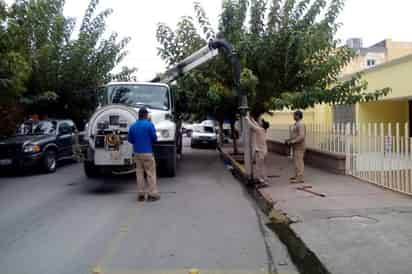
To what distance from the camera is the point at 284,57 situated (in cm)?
1236

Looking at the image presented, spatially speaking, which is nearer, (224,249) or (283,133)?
(224,249)

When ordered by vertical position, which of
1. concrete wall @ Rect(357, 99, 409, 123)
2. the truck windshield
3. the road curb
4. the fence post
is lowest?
the road curb

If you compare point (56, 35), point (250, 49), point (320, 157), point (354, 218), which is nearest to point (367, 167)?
point (320, 157)

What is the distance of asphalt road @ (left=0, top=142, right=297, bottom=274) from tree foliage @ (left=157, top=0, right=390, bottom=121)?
3.79m

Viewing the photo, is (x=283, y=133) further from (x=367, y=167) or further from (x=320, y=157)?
(x=367, y=167)

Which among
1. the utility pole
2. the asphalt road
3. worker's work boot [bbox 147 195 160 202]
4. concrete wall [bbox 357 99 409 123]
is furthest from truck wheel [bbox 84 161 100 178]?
concrete wall [bbox 357 99 409 123]

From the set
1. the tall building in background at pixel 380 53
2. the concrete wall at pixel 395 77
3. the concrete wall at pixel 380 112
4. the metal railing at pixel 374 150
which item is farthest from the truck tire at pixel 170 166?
the tall building in background at pixel 380 53

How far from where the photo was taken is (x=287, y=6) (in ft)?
41.3

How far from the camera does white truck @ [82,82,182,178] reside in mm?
9898

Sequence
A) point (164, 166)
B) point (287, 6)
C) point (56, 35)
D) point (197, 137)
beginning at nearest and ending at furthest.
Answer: point (164, 166) → point (287, 6) → point (56, 35) → point (197, 137)

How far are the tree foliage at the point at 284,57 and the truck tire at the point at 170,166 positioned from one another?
2519 mm

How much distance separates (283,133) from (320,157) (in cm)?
609

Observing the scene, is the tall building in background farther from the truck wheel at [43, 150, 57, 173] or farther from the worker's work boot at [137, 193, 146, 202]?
the worker's work boot at [137, 193, 146, 202]

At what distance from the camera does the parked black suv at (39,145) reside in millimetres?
12422
